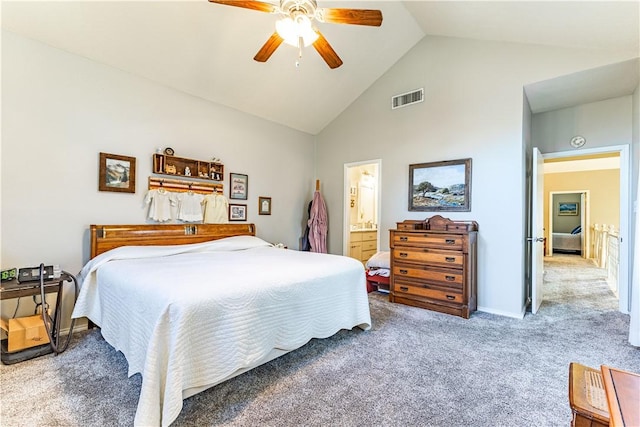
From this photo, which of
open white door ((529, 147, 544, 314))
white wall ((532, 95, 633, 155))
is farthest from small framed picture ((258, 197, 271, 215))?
white wall ((532, 95, 633, 155))

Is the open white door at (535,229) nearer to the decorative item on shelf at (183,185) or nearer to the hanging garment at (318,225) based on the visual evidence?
the hanging garment at (318,225)

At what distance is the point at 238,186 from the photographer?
4.43 meters

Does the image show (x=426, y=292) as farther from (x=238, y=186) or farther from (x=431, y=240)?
(x=238, y=186)

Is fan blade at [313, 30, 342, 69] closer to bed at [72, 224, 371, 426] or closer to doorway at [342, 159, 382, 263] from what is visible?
bed at [72, 224, 371, 426]

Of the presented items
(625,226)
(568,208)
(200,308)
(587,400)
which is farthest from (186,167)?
(568,208)

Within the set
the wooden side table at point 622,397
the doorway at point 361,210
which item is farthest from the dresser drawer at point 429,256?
the wooden side table at point 622,397

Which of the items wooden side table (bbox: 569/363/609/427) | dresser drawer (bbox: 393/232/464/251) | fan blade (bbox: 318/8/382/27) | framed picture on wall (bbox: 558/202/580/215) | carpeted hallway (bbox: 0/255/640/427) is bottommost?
carpeted hallway (bbox: 0/255/640/427)

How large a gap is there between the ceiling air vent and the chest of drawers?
5.95 feet

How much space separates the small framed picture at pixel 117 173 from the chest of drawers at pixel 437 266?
324cm

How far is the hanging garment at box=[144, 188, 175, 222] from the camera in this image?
346 cm

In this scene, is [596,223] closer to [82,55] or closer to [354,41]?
[354,41]

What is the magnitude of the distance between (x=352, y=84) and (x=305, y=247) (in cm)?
289

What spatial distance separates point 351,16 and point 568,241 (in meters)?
11.1

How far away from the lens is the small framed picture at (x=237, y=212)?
4.34 meters
